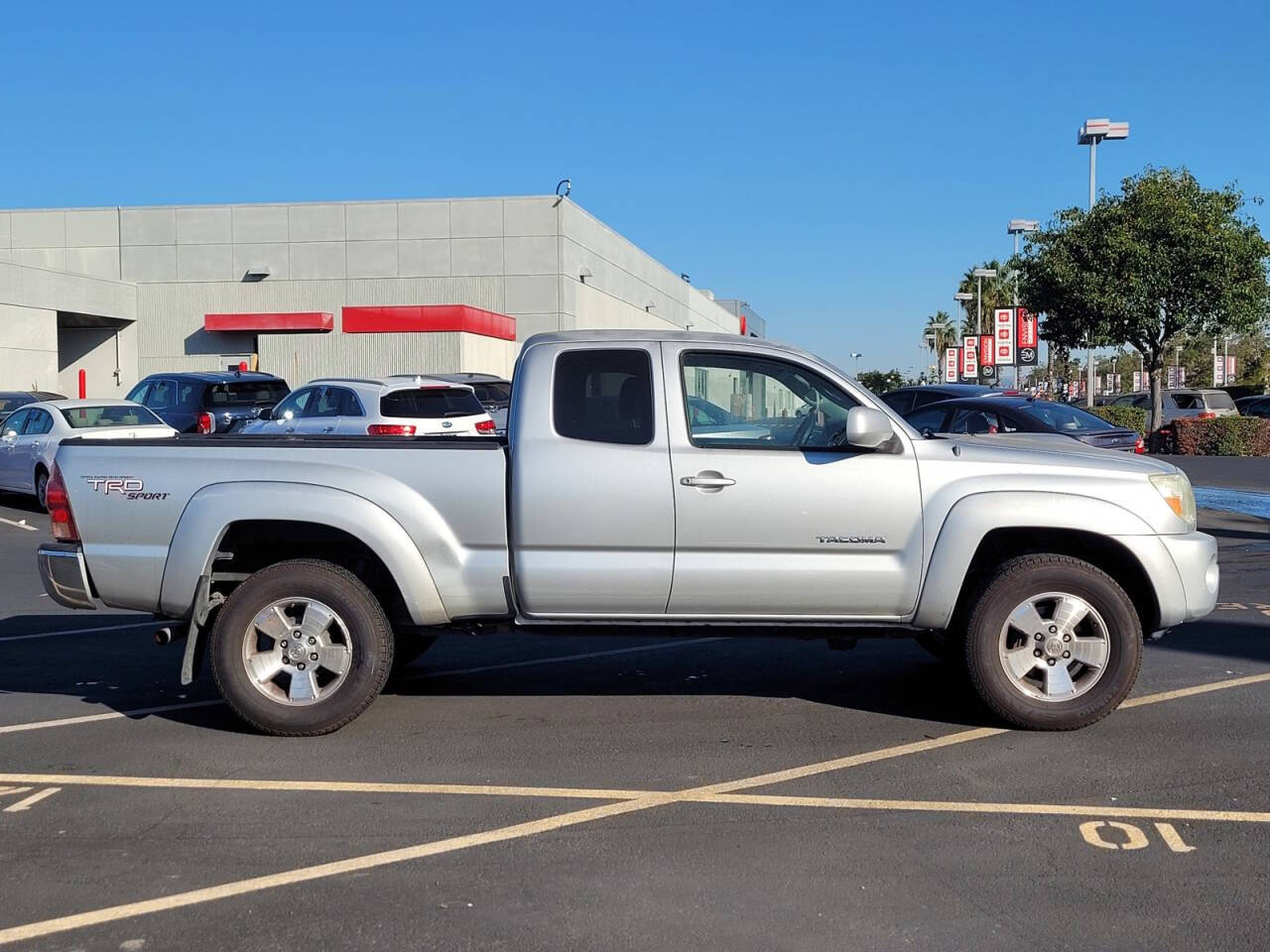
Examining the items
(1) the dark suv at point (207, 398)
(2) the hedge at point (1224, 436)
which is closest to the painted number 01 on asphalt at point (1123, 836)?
(1) the dark suv at point (207, 398)

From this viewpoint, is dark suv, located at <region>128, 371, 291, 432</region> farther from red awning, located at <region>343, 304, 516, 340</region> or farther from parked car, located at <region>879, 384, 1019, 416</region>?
red awning, located at <region>343, 304, 516, 340</region>

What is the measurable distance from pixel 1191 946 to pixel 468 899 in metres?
2.29

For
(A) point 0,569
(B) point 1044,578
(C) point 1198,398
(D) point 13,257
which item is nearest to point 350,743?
(B) point 1044,578

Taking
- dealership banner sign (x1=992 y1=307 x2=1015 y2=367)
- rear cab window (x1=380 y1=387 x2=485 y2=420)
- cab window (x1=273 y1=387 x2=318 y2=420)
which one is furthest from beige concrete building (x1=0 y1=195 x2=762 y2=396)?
rear cab window (x1=380 y1=387 x2=485 y2=420)

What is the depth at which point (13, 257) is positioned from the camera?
156 ft

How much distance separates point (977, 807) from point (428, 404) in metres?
13.9

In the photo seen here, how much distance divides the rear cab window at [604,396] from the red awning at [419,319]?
34305 mm

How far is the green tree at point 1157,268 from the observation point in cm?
3173

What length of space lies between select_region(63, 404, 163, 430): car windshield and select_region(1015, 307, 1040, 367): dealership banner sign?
27224mm

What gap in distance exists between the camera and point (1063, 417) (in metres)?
17.5

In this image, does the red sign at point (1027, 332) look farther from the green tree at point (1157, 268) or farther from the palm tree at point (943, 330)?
the palm tree at point (943, 330)

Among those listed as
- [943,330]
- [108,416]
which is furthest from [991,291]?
[108,416]

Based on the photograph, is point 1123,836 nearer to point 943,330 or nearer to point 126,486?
point 126,486

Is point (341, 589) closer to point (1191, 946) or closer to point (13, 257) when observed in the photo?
point (1191, 946)
